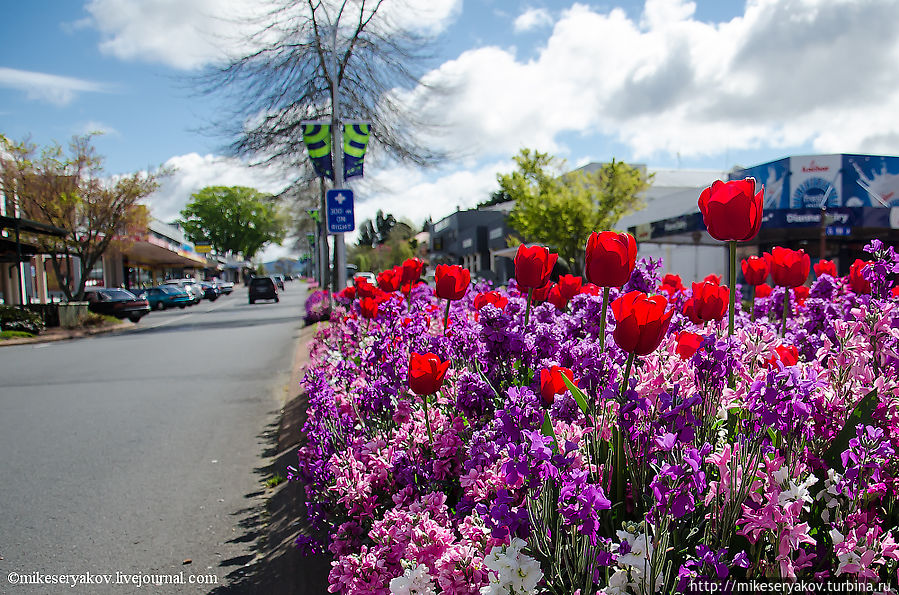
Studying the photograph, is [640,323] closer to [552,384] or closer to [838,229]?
[552,384]

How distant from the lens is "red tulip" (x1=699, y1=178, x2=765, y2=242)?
203 cm

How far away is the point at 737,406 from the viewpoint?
1.85 m

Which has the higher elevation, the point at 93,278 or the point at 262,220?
the point at 262,220

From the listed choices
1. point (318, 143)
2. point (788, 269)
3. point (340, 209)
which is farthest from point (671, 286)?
point (318, 143)

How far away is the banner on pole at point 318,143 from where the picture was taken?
1291cm

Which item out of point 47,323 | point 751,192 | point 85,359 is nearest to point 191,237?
point 47,323

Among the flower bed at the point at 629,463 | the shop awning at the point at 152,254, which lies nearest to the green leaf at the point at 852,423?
the flower bed at the point at 629,463

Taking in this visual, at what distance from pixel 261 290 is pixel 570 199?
21.2m

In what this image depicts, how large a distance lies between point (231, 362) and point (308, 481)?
9.07m

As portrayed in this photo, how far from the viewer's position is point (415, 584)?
1634 millimetres

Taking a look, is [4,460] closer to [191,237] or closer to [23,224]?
[23,224]

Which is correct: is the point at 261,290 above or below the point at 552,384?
below

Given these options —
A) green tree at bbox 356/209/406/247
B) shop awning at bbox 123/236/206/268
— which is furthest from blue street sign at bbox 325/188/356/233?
green tree at bbox 356/209/406/247

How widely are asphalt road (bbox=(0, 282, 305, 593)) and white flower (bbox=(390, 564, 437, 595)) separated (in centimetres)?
193
